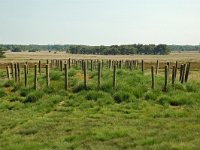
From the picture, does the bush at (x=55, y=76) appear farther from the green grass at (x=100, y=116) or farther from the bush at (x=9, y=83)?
the bush at (x=9, y=83)

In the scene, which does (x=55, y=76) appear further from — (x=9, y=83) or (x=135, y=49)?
(x=135, y=49)

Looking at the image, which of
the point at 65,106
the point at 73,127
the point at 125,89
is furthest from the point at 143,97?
the point at 73,127

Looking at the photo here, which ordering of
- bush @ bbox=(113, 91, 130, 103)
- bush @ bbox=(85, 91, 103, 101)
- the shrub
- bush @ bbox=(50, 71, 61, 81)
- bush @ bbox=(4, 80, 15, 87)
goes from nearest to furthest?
the shrub < bush @ bbox=(113, 91, 130, 103) < bush @ bbox=(85, 91, 103, 101) < bush @ bbox=(4, 80, 15, 87) < bush @ bbox=(50, 71, 61, 81)

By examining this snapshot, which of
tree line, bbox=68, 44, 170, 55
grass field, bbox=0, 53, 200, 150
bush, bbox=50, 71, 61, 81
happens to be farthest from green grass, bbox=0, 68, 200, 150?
tree line, bbox=68, 44, 170, 55

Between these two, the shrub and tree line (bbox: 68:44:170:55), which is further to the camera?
tree line (bbox: 68:44:170:55)

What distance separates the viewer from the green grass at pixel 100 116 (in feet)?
37.3

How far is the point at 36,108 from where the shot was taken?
18.0 m

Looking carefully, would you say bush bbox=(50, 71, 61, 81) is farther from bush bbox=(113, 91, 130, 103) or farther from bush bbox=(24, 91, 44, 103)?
bush bbox=(113, 91, 130, 103)

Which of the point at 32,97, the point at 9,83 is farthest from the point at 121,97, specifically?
the point at 9,83

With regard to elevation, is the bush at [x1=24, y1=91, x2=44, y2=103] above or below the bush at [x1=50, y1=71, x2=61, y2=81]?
below

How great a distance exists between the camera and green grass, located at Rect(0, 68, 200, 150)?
11.4 meters

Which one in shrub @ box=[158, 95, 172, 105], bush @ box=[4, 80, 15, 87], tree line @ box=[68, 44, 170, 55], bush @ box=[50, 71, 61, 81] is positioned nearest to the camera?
shrub @ box=[158, 95, 172, 105]

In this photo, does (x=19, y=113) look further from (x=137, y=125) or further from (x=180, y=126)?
(x=180, y=126)

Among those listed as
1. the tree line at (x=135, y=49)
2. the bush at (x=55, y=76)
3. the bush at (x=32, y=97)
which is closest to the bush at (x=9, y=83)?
the bush at (x=55, y=76)
